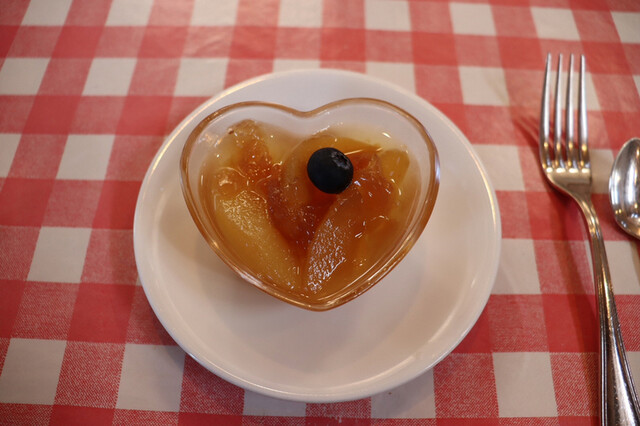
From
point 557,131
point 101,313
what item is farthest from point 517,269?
point 101,313

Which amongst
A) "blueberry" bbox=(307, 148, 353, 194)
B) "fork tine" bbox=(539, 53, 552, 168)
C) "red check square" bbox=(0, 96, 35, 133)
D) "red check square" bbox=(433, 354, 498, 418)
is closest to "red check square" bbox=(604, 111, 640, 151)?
"fork tine" bbox=(539, 53, 552, 168)

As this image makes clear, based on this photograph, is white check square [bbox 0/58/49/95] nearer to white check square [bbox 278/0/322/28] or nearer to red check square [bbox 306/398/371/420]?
white check square [bbox 278/0/322/28]

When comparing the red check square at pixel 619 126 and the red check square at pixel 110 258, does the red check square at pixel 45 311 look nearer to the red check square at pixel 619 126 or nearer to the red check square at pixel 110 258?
the red check square at pixel 110 258

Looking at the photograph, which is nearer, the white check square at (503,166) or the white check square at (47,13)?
the white check square at (503,166)

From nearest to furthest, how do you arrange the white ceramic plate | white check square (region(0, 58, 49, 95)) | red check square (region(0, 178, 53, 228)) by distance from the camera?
the white ceramic plate
red check square (region(0, 178, 53, 228))
white check square (region(0, 58, 49, 95))

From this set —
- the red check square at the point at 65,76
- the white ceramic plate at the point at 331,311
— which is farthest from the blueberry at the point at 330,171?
the red check square at the point at 65,76

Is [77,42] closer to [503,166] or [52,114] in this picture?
[52,114]

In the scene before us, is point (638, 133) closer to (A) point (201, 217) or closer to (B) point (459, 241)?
(B) point (459, 241)
